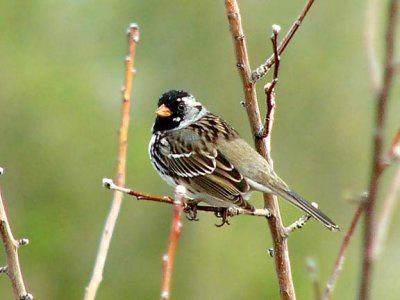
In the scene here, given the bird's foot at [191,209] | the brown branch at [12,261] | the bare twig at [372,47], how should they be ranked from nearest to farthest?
1. the bare twig at [372,47]
2. the brown branch at [12,261]
3. the bird's foot at [191,209]

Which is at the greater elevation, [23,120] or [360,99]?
[360,99]

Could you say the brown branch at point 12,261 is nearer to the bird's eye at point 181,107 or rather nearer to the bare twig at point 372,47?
the bare twig at point 372,47

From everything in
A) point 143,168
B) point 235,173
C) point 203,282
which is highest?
point 143,168

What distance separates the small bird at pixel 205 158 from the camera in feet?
16.0

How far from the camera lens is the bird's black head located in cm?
578

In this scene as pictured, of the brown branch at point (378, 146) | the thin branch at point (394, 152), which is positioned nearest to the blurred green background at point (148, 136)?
the thin branch at point (394, 152)

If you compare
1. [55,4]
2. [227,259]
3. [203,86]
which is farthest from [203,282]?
[55,4]

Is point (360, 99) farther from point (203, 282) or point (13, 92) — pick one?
point (13, 92)

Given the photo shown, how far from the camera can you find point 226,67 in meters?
11.0

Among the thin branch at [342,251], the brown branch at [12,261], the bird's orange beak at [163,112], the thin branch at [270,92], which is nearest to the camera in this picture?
the thin branch at [342,251]

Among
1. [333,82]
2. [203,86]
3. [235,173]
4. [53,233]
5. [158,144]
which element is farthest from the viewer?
[333,82]

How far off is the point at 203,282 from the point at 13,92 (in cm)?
288

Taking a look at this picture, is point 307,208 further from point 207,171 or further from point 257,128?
point 207,171

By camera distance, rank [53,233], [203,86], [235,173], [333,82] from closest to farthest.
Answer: [235,173] → [53,233] → [203,86] → [333,82]
